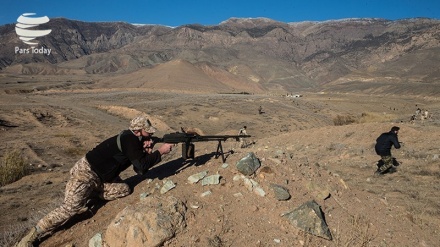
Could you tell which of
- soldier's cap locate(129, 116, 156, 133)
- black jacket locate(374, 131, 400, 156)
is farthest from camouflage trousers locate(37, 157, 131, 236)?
black jacket locate(374, 131, 400, 156)

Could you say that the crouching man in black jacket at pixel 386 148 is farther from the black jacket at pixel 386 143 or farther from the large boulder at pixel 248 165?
the large boulder at pixel 248 165

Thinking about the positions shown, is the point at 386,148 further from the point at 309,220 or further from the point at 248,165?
the point at 309,220

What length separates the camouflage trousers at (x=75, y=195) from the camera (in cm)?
484

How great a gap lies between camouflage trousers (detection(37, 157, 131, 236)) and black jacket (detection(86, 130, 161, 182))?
115 mm

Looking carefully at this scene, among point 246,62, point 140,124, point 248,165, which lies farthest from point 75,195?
point 246,62

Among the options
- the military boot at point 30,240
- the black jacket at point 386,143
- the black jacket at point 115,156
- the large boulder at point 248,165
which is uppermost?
the black jacket at point 115,156

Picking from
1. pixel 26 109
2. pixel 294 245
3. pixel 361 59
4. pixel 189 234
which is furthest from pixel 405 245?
pixel 361 59

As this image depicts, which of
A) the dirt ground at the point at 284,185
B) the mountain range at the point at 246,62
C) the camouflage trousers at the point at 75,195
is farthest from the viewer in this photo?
the mountain range at the point at 246,62

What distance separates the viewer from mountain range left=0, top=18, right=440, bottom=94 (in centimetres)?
8062

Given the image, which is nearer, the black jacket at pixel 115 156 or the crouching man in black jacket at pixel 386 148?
the black jacket at pixel 115 156

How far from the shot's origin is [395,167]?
10.1m

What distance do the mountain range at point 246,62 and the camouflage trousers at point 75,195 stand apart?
60241mm

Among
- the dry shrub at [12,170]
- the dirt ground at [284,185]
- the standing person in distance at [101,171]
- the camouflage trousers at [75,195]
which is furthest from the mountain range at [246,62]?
the camouflage trousers at [75,195]

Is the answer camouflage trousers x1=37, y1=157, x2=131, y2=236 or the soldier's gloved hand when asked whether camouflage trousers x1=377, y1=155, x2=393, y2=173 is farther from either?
camouflage trousers x1=37, y1=157, x2=131, y2=236
